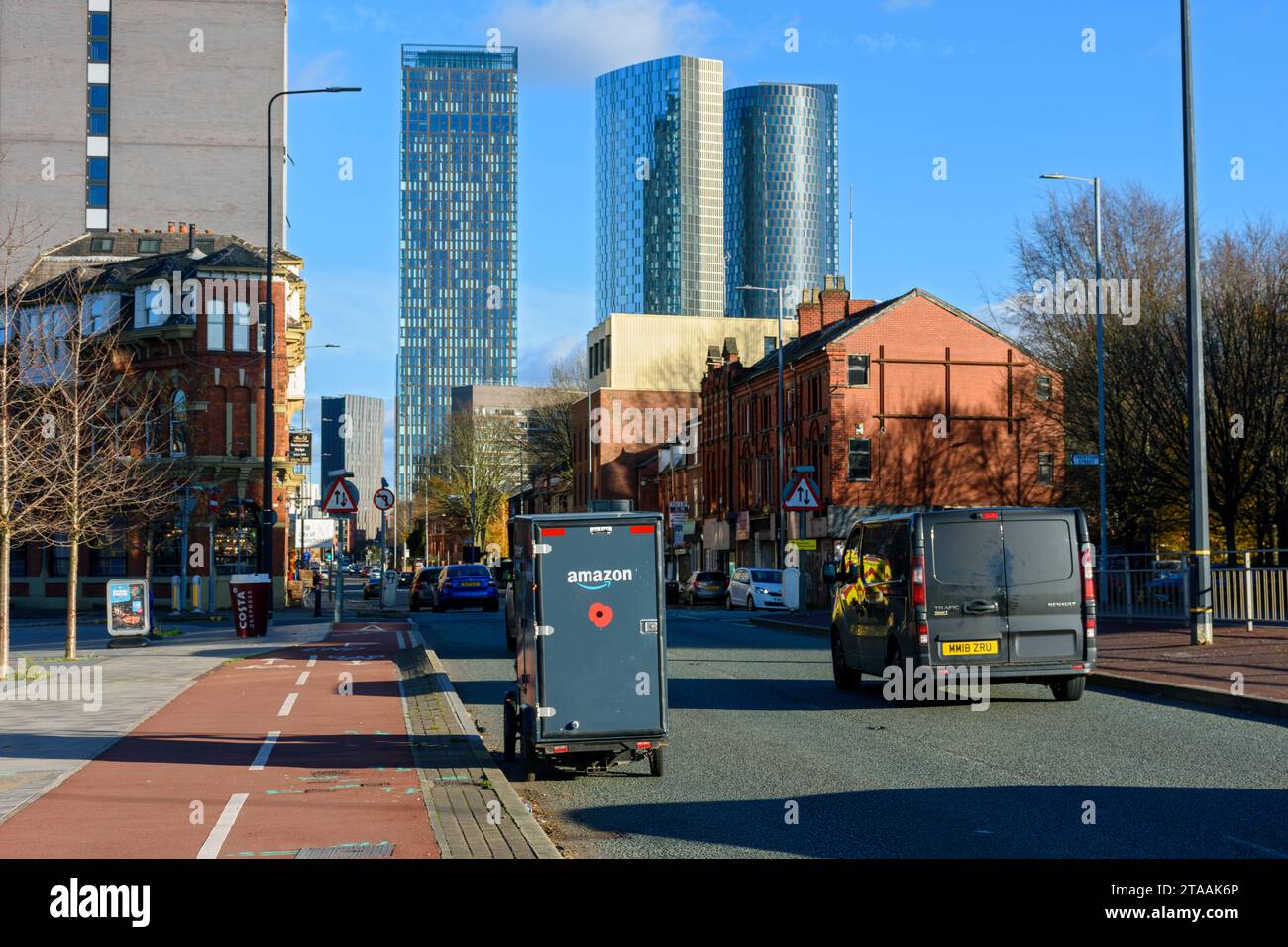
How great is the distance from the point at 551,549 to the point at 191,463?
138 feet

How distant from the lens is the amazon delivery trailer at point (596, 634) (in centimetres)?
1053

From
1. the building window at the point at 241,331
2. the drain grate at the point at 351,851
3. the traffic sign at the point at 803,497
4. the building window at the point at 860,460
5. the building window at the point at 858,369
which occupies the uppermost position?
the building window at the point at 241,331

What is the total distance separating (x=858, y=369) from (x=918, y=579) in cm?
4264

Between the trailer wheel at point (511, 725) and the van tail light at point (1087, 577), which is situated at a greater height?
the van tail light at point (1087, 577)

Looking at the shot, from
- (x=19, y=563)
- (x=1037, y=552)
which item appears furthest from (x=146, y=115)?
(x=1037, y=552)

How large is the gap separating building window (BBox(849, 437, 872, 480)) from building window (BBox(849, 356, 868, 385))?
2.27 metres

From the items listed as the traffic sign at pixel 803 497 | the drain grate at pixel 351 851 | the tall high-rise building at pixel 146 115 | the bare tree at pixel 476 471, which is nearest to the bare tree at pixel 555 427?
the bare tree at pixel 476 471

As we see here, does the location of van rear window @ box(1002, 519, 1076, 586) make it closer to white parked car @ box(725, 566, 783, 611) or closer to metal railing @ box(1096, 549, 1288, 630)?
metal railing @ box(1096, 549, 1288, 630)

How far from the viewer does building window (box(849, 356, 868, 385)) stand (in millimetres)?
57188

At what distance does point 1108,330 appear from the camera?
141 feet

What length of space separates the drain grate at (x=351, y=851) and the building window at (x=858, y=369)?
5054 centimetres

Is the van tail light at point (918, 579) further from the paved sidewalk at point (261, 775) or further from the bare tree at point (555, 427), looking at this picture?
the bare tree at point (555, 427)

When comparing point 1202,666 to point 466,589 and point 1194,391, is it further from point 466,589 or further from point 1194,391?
point 466,589
